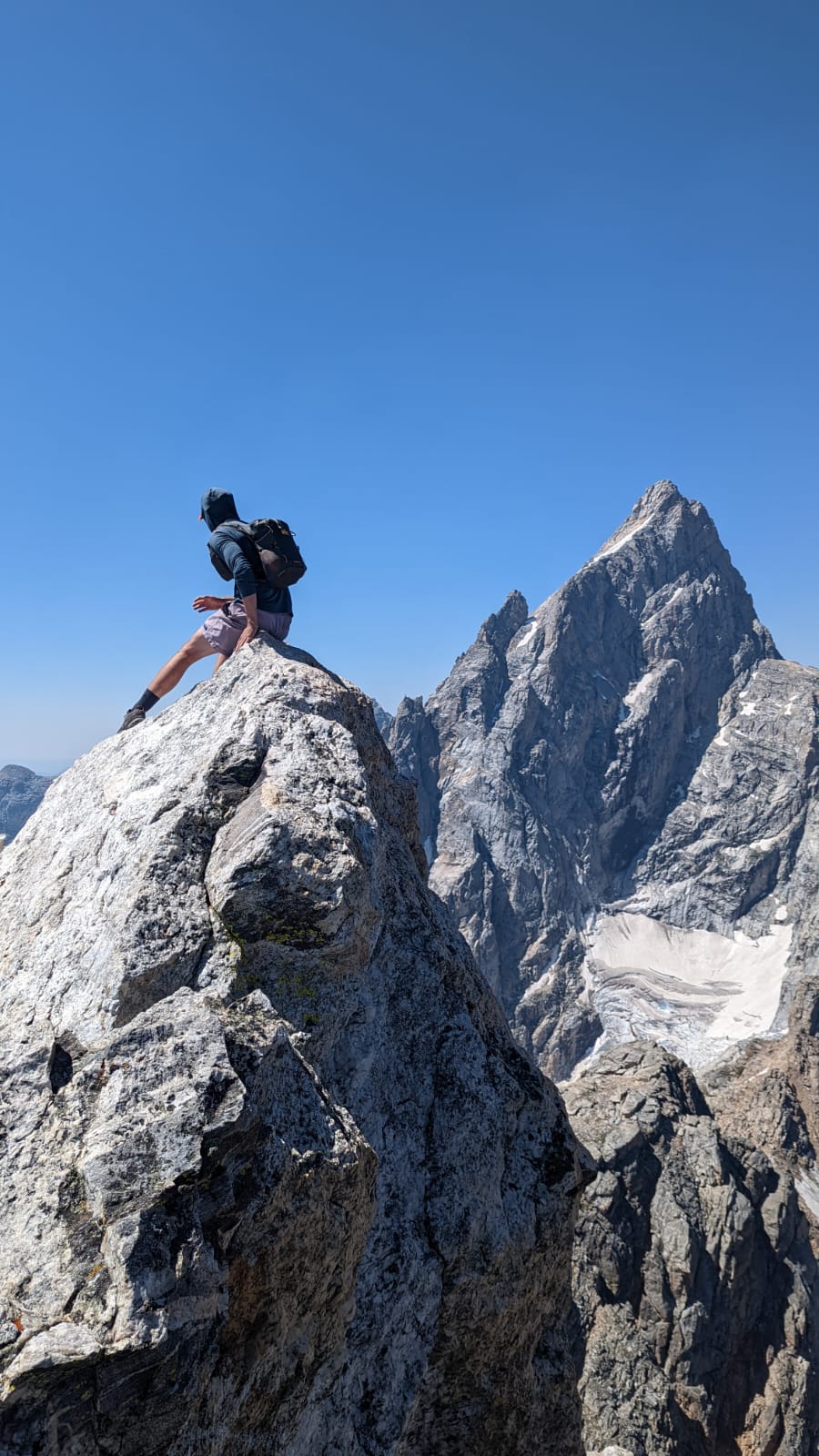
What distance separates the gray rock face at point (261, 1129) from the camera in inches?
207

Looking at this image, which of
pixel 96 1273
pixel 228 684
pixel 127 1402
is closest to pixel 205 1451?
pixel 127 1402

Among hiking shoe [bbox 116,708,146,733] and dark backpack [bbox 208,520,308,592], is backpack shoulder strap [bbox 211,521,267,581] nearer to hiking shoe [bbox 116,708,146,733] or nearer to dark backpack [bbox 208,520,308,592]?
dark backpack [bbox 208,520,308,592]

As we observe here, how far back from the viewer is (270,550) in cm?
1141

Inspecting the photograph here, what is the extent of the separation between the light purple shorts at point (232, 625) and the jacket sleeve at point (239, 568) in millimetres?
502

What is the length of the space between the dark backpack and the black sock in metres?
2.25

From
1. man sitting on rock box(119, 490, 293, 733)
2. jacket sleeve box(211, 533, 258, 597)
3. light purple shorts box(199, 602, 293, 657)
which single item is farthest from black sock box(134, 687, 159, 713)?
jacket sleeve box(211, 533, 258, 597)

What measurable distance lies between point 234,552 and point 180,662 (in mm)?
2104

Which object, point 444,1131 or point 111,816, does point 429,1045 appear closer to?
point 444,1131

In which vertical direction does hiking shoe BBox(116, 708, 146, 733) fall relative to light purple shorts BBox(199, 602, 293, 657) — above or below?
below

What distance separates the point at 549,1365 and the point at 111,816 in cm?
812

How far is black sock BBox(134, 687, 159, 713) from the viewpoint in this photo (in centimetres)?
1236

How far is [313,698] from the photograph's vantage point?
32.4 ft

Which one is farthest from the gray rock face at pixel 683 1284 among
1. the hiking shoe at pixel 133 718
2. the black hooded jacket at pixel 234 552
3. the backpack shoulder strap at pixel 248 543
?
the backpack shoulder strap at pixel 248 543

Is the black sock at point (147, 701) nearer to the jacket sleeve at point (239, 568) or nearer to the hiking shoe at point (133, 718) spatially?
Result: the hiking shoe at point (133, 718)
